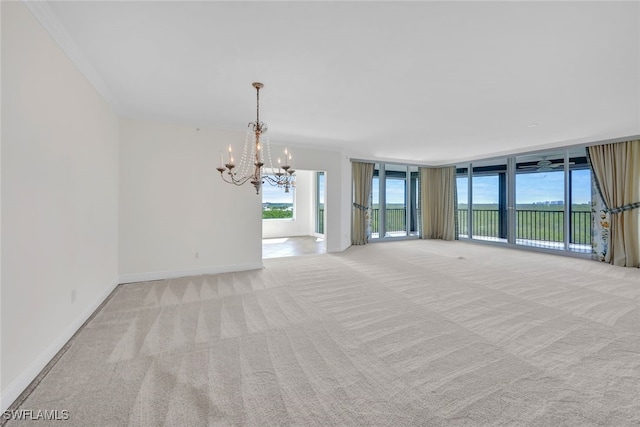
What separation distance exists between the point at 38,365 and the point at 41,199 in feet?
4.00

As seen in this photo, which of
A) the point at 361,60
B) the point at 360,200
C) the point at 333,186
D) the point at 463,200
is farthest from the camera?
the point at 463,200

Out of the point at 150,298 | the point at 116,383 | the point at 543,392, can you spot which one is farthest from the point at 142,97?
the point at 543,392

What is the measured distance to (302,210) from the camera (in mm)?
10047

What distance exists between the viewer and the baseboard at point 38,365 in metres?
1.67

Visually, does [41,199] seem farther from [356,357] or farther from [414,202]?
[414,202]

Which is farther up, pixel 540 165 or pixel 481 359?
pixel 540 165

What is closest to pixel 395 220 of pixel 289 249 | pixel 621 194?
pixel 289 249

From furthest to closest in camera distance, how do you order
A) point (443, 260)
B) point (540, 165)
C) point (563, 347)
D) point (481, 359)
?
point (540, 165) < point (443, 260) < point (563, 347) < point (481, 359)

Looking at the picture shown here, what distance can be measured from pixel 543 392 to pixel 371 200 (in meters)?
6.43

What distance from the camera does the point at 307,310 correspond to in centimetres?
311

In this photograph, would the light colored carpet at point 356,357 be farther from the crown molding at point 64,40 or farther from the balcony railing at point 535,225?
the balcony railing at point 535,225

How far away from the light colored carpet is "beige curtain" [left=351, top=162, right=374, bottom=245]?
375 centimetres

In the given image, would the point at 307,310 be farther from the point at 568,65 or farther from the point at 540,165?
the point at 540,165

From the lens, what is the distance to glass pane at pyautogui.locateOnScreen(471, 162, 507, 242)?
25.9ft
